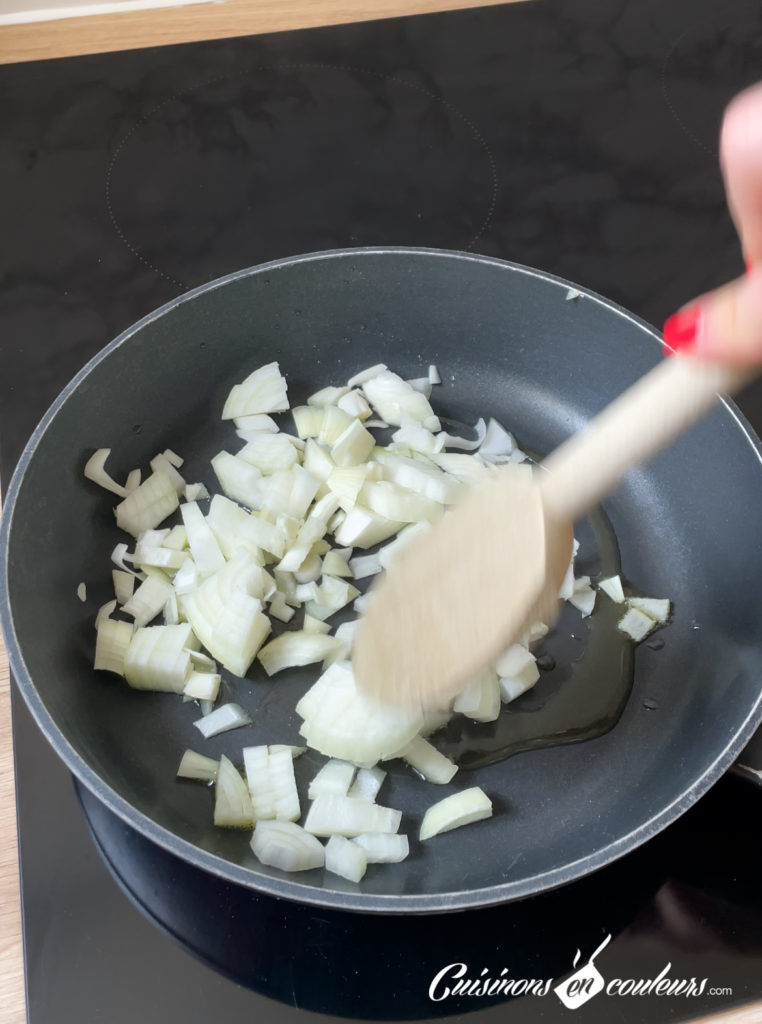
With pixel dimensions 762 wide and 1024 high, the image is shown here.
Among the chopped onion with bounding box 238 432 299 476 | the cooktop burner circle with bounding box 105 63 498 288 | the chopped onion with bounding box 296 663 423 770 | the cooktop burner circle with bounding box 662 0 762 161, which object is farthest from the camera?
the cooktop burner circle with bounding box 662 0 762 161

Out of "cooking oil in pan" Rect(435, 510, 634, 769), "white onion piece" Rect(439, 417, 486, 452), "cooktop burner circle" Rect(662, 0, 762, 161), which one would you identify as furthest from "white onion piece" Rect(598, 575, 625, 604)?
"cooktop burner circle" Rect(662, 0, 762, 161)

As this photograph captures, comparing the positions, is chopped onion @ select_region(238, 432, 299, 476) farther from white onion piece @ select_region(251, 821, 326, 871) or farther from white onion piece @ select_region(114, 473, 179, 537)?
white onion piece @ select_region(251, 821, 326, 871)

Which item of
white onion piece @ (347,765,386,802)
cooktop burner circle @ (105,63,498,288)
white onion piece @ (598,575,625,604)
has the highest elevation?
cooktop burner circle @ (105,63,498,288)

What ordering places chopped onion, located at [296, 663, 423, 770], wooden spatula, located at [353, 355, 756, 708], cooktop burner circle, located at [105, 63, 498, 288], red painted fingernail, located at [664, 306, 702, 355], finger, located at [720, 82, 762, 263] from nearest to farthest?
finger, located at [720, 82, 762, 263]
red painted fingernail, located at [664, 306, 702, 355]
wooden spatula, located at [353, 355, 756, 708]
chopped onion, located at [296, 663, 423, 770]
cooktop burner circle, located at [105, 63, 498, 288]

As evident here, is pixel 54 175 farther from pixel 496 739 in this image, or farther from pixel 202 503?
pixel 496 739

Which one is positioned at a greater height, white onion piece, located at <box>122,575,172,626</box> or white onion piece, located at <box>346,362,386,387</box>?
white onion piece, located at <box>346,362,386,387</box>

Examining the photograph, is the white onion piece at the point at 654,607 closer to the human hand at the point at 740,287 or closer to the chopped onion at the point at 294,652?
the chopped onion at the point at 294,652

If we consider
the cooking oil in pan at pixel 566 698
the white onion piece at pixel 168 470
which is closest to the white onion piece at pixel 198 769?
the cooking oil in pan at pixel 566 698
